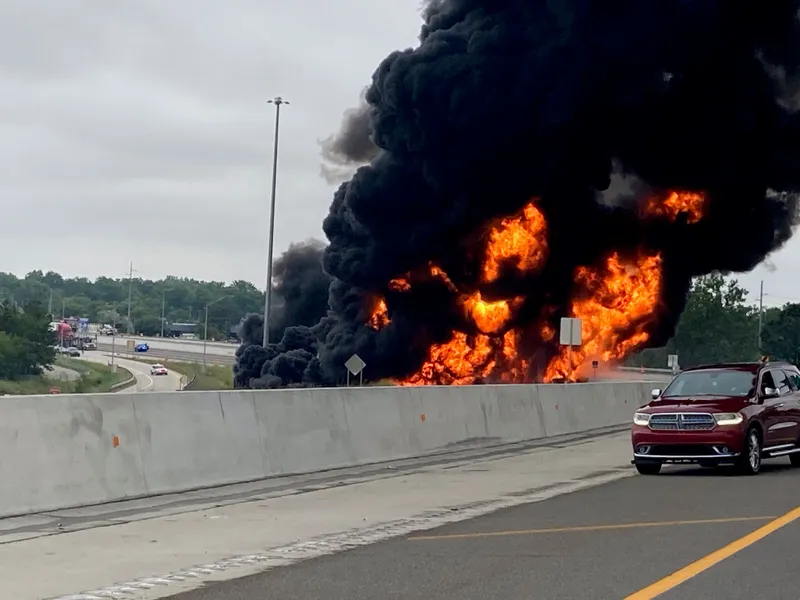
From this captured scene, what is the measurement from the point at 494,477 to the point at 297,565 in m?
7.48

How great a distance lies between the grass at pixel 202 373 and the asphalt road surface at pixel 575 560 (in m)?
56.0

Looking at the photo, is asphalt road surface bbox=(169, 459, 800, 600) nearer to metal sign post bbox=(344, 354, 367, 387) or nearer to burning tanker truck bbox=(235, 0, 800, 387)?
burning tanker truck bbox=(235, 0, 800, 387)

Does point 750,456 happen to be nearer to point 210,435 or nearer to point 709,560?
point 210,435

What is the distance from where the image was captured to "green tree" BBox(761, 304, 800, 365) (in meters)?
72.8

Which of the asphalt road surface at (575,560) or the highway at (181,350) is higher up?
the highway at (181,350)

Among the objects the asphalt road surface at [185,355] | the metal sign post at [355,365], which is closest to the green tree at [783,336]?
the metal sign post at [355,365]

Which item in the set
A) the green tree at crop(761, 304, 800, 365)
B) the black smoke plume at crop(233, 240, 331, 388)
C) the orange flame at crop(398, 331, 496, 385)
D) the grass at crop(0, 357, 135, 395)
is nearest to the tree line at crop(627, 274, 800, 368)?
the green tree at crop(761, 304, 800, 365)

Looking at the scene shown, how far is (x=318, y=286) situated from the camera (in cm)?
6825

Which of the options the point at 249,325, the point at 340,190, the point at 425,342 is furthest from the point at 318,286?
the point at 425,342

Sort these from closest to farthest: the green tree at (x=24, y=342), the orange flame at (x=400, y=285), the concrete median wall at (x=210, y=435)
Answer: the concrete median wall at (x=210, y=435) → the orange flame at (x=400, y=285) → the green tree at (x=24, y=342)

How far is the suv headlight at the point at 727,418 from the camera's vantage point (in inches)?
647

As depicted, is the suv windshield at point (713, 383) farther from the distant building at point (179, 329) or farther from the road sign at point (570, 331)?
the distant building at point (179, 329)

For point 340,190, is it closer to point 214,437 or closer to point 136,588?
point 214,437

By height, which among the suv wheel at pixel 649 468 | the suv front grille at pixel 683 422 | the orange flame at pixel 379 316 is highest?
the orange flame at pixel 379 316
